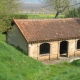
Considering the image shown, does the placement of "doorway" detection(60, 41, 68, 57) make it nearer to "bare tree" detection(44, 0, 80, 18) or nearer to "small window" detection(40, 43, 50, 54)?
"small window" detection(40, 43, 50, 54)

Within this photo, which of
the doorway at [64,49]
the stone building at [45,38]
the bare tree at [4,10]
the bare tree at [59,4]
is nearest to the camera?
the bare tree at [4,10]

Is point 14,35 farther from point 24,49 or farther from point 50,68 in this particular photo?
point 50,68

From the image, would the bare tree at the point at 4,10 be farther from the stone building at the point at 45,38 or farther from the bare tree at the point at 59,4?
the bare tree at the point at 59,4

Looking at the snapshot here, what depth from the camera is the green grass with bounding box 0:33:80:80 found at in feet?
63.6

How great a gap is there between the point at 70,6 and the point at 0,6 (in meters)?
31.1

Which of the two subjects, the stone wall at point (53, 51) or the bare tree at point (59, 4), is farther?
the bare tree at point (59, 4)

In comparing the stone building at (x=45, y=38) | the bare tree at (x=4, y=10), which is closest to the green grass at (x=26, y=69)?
the stone building at (x=45, y=38)

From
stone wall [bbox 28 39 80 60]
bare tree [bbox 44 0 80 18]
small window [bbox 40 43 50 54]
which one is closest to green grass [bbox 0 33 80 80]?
stone wall [bbox 28 39 80 60]

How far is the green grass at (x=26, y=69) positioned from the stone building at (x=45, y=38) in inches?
127

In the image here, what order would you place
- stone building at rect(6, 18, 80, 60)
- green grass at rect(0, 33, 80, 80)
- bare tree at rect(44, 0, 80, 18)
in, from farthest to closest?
bare tree at rect(44, 0, 80, 18) < stone building at rect(6, 18, 80, 60) < green grass at rect(0, 33, 80, 80)

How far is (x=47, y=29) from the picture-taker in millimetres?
30281

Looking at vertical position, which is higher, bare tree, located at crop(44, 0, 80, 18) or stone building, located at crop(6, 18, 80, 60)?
bare tree, located at crop(44, 0, 80, 18)

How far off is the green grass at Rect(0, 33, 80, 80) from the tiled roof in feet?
13.1

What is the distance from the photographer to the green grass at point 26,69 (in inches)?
763
